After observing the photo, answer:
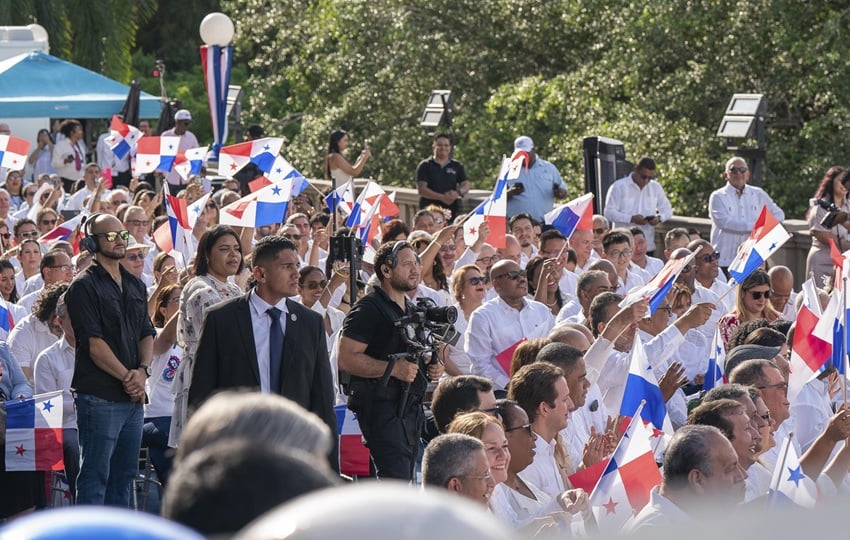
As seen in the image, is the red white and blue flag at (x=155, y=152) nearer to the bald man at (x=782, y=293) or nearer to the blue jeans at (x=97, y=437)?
the bald man at (x=782, y=293)

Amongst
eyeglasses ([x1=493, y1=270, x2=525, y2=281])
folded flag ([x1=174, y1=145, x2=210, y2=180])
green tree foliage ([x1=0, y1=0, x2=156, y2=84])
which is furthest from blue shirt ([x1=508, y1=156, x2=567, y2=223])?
green tree foliage ([x1=0, y1=0, x2=156, y2=84])

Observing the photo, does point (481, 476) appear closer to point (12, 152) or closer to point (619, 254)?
point (619, 254)

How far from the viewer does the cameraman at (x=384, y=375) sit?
301 inches

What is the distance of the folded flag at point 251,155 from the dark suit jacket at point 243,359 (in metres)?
7.78

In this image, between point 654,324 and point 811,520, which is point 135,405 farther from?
point 811,520

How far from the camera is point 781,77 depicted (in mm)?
22172

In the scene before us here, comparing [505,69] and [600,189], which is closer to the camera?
[600,189]

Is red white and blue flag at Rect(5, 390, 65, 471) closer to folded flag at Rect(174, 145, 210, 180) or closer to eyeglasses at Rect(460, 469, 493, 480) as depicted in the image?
eyeglasses at Rect(460, 469, 493, 480)

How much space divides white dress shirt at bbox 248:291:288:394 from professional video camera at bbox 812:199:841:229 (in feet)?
29.1

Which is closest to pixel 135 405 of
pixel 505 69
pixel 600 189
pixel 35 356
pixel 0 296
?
pixel 35 356

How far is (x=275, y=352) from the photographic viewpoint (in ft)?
22.5

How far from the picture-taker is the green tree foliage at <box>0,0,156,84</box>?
34.6 m

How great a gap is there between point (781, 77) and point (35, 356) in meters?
15.0

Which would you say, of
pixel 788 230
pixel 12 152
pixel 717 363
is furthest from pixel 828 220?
pixel 12 152
